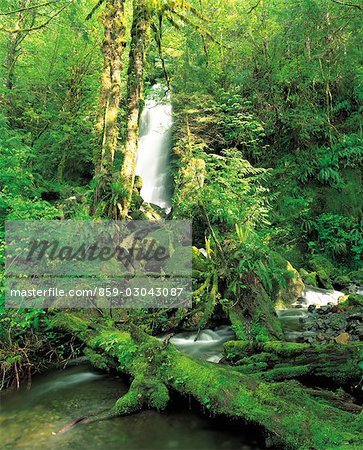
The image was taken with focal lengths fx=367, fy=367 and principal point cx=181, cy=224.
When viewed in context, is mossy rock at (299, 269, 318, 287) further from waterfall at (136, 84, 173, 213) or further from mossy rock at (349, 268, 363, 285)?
waterfall at (136, 84, 173, 213)

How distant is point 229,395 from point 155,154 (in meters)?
13.4

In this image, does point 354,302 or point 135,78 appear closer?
point 354,302

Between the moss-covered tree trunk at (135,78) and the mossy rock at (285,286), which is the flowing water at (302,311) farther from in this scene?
the moss-covered tree trunk at (135,78)

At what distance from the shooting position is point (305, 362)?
3.91 metres

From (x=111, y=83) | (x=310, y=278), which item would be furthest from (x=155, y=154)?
(x=310, y=278)

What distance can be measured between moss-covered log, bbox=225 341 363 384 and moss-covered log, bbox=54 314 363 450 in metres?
0.36

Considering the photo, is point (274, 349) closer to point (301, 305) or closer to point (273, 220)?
point (301, 305)

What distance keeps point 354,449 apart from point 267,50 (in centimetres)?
1414

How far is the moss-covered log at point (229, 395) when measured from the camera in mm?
2783

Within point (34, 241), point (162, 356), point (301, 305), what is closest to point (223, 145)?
point (301, 305)

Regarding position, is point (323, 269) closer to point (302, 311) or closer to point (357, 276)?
point (357, 276)

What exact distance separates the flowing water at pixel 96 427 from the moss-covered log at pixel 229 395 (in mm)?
166

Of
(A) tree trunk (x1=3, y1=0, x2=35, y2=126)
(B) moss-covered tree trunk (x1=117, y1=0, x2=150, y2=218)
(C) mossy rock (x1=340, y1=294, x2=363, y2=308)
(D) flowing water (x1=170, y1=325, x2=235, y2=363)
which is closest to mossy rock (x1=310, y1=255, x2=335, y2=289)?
Answer: (C) mossy rock (x1=340, y1=294, x2=363, y2=308)

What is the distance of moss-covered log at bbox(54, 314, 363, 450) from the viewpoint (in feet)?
9.13
